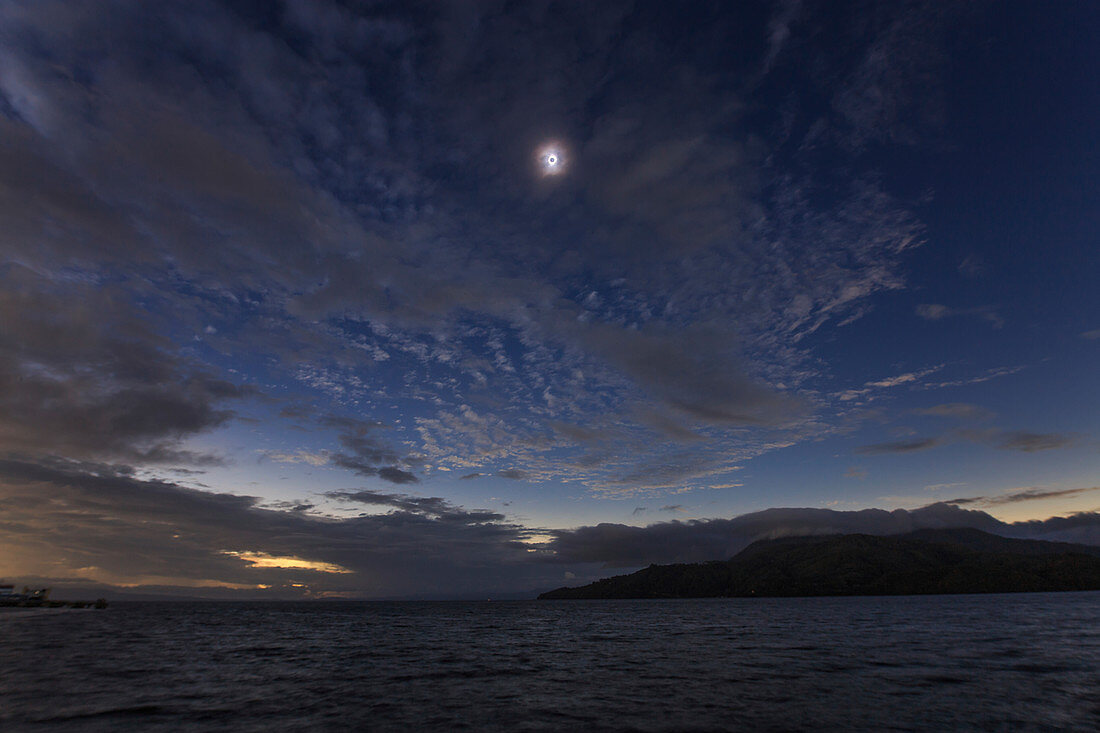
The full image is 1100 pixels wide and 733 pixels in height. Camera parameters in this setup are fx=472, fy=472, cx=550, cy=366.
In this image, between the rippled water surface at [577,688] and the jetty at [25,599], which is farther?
the jetty at [25,599]

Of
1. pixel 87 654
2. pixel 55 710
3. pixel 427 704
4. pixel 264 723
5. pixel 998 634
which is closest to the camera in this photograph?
pixel 264 723

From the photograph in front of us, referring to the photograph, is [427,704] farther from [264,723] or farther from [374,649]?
[374,649]

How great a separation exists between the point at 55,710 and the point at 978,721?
50.1m

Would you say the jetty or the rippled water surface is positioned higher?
the jetty

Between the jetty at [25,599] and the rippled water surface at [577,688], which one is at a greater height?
the jetty at [25,599]

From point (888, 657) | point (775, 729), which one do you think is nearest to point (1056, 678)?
point (888, 657)

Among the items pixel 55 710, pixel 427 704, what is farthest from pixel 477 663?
pixel 55 710

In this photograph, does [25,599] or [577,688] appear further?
[25,599]

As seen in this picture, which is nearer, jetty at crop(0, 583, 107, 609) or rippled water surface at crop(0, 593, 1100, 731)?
rippled water surface at crop(0, 593, 1100, 731)

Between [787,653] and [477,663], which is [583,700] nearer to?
[477,663]

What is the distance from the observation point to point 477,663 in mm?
49750

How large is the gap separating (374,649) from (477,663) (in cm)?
2439

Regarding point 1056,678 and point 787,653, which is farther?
point 787,653

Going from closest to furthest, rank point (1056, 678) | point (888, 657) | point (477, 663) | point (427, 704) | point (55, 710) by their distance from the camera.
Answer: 1. point (55, 710)
2. point (427, 704)
3. point (1056, 678)
4. point (888, 657)
5. point (477, 663)
